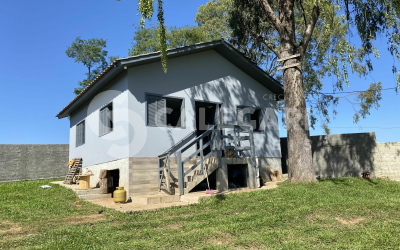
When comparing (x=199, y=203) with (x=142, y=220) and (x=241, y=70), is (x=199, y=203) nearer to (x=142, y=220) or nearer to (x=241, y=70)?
(x=142, y=220)

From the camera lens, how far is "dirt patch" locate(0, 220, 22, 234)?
6595mm

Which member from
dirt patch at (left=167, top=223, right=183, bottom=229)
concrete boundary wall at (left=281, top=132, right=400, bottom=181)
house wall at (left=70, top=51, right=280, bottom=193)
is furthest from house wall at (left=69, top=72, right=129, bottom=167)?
concrete boundary wall at (left=281, top=132, right=400, bottom=181)

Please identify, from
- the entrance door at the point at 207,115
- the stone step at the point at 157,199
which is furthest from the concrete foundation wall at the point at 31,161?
the stone step at the point at 157,199

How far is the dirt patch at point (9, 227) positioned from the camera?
21.6ft

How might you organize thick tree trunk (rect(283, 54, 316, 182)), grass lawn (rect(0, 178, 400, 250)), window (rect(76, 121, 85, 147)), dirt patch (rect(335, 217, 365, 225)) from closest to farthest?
grass lawn (rect(0, 178, 400, 250))
dirt patch (rect(335, 217, 365, 225))
thick tree trunk (rect(283, 54, 316, 182))
window (rect(76, 121, 85, 147))

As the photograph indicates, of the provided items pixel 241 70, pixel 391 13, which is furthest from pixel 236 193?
pixel 391 13

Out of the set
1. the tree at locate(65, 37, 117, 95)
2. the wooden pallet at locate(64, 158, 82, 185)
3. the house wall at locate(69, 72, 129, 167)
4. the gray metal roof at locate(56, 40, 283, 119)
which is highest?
the tree at locate(65, 37, 117, 95)

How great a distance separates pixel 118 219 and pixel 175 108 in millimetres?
7171

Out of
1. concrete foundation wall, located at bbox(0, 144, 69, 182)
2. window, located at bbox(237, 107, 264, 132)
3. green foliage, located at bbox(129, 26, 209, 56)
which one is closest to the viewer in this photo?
window, located at bbox(237, 107, 264, 132)

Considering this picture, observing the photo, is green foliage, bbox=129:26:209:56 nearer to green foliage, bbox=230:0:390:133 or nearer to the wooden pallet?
green foliage, bbox=230:0:390:133

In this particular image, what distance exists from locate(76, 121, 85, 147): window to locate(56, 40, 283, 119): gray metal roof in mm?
951

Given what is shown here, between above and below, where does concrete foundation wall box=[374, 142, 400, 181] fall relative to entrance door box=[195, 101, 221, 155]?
below

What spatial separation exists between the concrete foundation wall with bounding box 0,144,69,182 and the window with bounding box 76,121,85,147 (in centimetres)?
609

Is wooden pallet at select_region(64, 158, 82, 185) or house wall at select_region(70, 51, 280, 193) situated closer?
house wall at select_region(70, 51, 280, 193)
